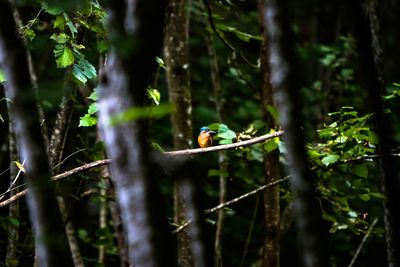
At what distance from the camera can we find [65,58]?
8.65ft

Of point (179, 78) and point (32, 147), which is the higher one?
point (179, 78)

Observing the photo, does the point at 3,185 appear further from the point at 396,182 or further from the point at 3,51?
the point at 396,182

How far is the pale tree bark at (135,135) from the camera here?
3.70ft

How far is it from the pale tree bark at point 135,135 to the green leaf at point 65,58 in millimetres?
1530

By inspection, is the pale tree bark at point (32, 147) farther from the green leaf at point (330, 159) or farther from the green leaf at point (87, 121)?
the green leaf at point (330, 159)

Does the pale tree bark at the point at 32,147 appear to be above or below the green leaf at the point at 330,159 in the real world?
above

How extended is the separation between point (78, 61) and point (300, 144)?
189 cm

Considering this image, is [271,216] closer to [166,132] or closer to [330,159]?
[330,159]

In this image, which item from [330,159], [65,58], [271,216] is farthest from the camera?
[271,216]

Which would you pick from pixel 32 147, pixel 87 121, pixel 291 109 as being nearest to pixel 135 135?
pixel 32 147

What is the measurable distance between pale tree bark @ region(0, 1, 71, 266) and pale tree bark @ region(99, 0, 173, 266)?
161 mm

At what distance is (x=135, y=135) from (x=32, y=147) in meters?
0.24

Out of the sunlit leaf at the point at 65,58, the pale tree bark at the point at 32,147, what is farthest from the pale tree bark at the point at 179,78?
the pale tree bark at the point at 32,147

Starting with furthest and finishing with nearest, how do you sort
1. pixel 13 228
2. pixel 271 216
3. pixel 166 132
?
pixel 166 132 → pixel 271 216 → pixel 13 228
